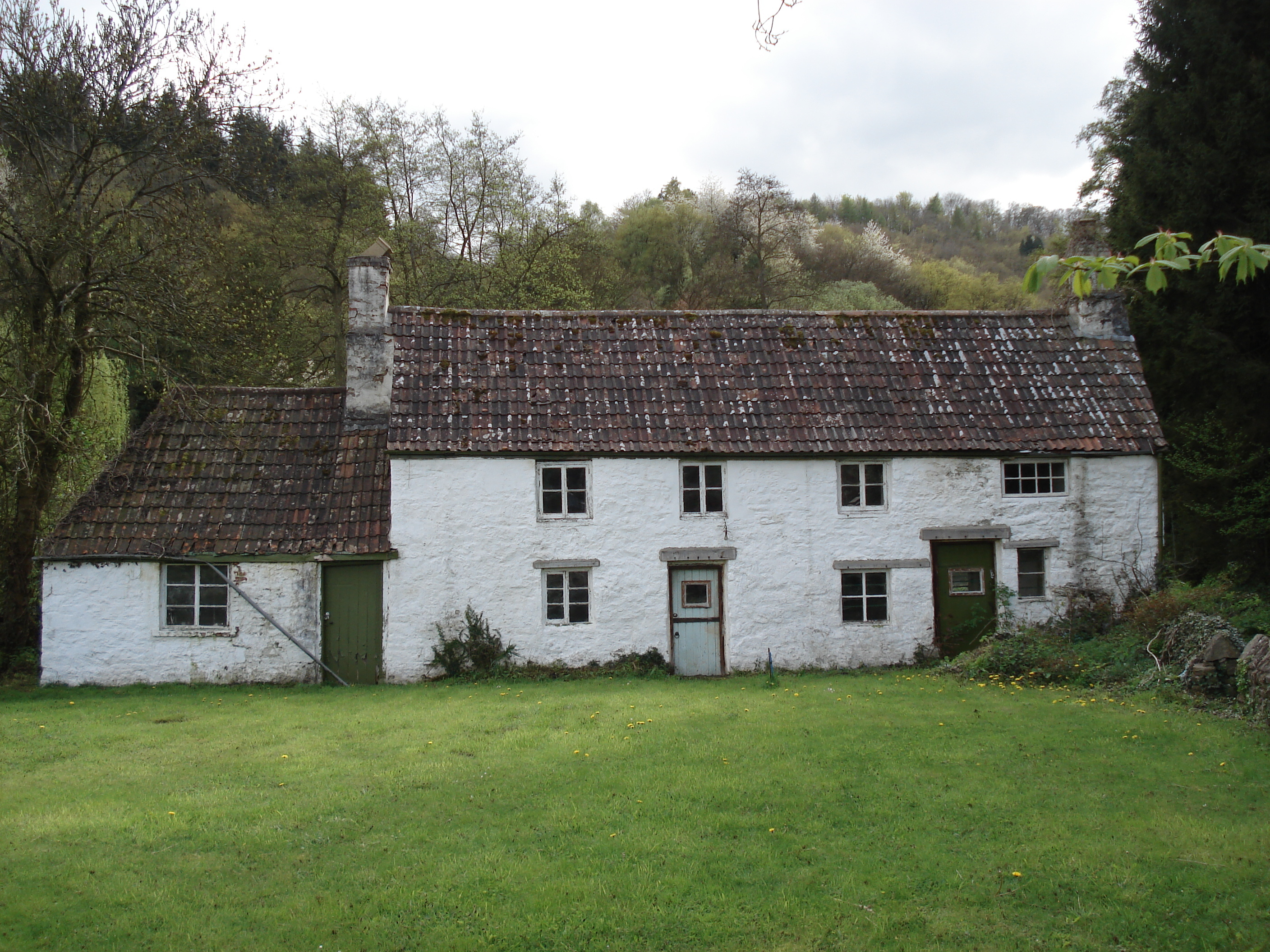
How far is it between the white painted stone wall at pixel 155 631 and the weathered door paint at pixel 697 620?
20.4 feet

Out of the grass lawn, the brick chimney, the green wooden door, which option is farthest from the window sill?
the brick chimney

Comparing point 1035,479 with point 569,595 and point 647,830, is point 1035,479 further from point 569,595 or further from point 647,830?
point 647,830

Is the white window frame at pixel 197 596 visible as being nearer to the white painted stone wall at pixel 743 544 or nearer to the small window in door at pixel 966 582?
the white painted stone wall at pixel 743 544

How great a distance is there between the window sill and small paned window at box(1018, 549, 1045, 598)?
14002 mm

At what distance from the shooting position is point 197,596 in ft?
50.7

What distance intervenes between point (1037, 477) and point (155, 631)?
1584cm

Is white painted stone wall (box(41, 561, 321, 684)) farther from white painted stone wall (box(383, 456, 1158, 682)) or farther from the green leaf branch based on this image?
the green leaf branch

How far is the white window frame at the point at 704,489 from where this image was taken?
1625cm

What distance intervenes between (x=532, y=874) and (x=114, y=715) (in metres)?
8.87

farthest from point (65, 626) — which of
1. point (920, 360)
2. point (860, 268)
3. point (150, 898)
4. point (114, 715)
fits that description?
point (860, 268)

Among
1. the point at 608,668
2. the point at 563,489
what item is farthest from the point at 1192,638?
the point at 563,489

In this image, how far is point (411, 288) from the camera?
95.1ft

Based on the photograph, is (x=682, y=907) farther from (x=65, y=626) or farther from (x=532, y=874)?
(x=65, y=626)

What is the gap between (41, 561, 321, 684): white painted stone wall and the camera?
1514 cm
